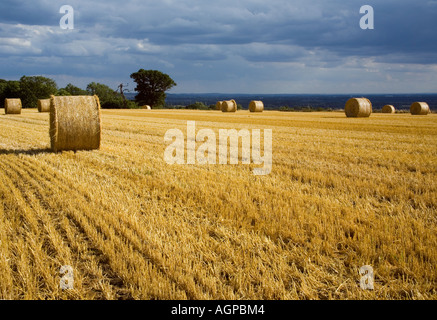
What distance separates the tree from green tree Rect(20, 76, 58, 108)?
16.7 metres

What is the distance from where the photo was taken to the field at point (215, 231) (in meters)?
3.04

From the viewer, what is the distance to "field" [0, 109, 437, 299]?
3.04m

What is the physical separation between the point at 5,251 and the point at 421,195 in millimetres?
5772

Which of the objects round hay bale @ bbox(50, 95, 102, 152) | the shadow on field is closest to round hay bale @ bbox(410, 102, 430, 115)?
round hay bale @ bbox(50, 95, 102, 152)

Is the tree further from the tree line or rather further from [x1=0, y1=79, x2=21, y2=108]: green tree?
[x1=0, y1=79, x2=21, y2=108]: green tree

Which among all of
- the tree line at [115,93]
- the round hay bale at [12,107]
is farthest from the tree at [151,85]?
the round hay bale at [12,107]

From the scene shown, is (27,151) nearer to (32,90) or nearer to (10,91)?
(32,90)

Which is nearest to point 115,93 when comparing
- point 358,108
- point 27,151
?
point 358,108

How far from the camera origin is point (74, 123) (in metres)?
9.78

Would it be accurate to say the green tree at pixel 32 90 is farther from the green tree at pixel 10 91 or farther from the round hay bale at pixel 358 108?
the round hay bale at pixel 358 108

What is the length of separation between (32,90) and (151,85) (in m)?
21.9

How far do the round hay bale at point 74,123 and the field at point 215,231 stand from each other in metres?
2.04

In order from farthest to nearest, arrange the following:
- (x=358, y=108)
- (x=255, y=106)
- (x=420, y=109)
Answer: (x=255, y=106)
(x=420, y=109)
(x=358, y=108)
